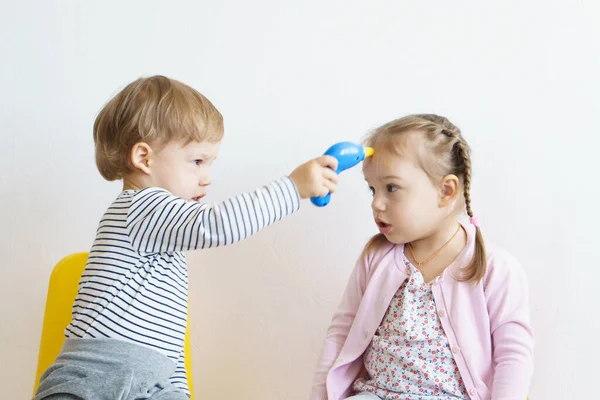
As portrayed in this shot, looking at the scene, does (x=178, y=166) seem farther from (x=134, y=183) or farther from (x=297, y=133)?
(x=297, y=133)

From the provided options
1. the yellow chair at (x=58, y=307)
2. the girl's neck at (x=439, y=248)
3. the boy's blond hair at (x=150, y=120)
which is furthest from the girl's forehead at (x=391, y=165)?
the yellow chair at (x=58, y=307)

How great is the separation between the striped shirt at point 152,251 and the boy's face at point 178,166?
42mm

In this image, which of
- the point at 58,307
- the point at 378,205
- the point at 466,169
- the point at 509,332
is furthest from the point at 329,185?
the point at 58,307

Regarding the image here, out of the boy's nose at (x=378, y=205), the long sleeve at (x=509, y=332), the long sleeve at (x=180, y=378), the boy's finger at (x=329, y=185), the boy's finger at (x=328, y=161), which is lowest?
the long sleeve at (x=180, y=378)

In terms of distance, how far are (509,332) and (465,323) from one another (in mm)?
74

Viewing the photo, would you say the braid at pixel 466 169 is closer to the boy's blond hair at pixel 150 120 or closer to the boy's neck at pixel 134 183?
Answer: the boy's blond hair at pixel 150 120

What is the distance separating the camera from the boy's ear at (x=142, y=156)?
1192 millimetres

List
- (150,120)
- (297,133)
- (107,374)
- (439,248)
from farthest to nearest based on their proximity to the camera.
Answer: (297,133) → (439,248) → (150,120) → (107,374)

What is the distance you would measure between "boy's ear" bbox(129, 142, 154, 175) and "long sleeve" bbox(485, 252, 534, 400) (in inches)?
24.1

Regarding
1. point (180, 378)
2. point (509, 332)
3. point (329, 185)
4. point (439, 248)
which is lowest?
point (180, 378)

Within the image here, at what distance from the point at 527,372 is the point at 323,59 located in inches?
29.3

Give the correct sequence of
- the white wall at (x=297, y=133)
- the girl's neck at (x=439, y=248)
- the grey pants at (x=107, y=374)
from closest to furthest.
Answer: the grey pants at (x=107, y=374)
the girl's neck at (x=439, y=248)
the white wall at (x=297, y=133)

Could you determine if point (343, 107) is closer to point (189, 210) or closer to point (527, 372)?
point (189, 210)

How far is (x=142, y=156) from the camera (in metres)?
1.20
